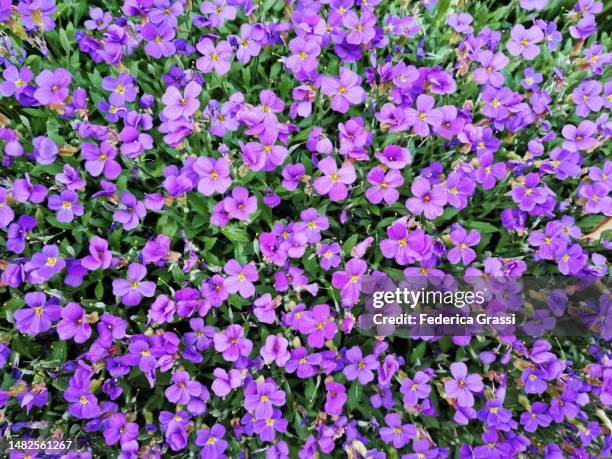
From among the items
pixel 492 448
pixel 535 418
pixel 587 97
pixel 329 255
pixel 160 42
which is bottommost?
pixel 492 448

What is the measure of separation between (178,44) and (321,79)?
85cm

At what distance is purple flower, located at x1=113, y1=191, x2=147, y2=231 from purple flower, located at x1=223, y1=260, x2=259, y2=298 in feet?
1.59

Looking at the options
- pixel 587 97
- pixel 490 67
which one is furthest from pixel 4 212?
pixel 587 97

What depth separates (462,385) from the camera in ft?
8.27

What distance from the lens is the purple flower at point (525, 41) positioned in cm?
288

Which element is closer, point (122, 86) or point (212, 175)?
point (212, 175)

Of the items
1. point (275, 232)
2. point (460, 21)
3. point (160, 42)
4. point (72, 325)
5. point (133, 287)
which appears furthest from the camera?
point (460, 21)

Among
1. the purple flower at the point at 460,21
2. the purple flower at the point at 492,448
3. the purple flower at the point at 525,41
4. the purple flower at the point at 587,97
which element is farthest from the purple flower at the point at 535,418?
the purple flower at the point at 460,21

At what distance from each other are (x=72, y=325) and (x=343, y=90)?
1.73m

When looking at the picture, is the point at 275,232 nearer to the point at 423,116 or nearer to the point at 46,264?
the point at 423,116

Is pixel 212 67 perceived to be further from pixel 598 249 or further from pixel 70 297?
pixel 598 249

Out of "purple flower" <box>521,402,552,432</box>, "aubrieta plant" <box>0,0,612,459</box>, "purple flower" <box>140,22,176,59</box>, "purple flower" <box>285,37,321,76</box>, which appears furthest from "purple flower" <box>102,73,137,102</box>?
"purple flower" <box>521,402,552,432</box>

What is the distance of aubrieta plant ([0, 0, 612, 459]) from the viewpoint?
241 cm

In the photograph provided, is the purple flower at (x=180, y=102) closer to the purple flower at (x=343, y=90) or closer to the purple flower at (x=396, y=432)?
the purple flower at (x=343, y=90)
